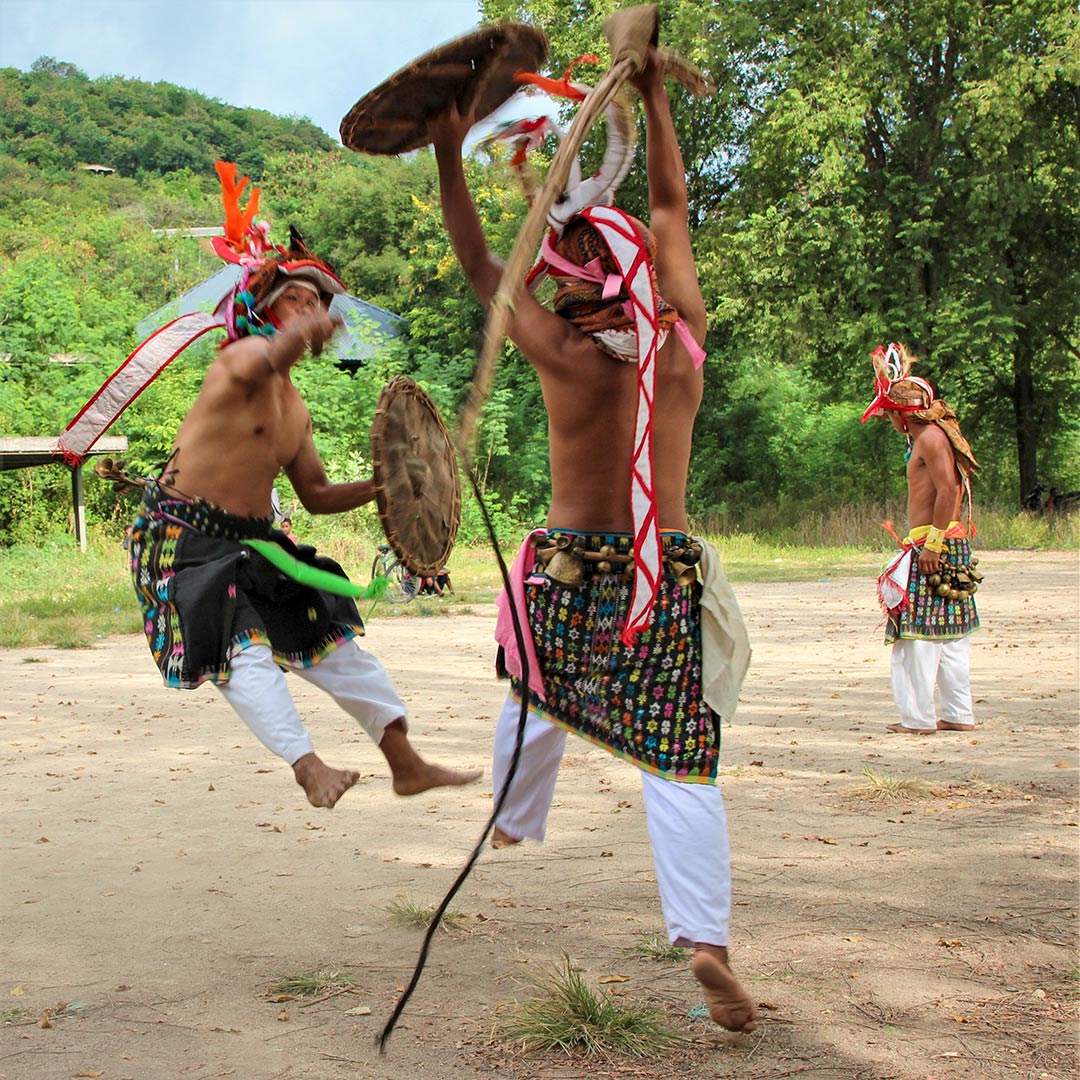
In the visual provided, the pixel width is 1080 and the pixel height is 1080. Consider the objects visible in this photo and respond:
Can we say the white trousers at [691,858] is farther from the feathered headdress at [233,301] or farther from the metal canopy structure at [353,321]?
the metal canopy structure at [353,321]

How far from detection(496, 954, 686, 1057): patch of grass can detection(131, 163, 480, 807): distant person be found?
37.1 inches

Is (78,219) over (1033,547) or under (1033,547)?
over

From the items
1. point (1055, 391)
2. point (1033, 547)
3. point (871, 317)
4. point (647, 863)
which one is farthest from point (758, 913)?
point (1055, 391)

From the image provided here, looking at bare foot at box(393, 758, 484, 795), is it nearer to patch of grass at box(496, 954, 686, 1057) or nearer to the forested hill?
patch of grass at box(496, 954, 686, 1057)

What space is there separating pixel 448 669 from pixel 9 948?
20.5ft

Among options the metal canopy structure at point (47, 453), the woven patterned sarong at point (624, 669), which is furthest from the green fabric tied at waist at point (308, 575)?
the metal canopy structure at point (47, 453)

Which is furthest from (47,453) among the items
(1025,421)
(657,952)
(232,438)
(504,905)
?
(1025,421)

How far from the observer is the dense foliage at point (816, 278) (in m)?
21.1

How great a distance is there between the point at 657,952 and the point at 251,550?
1819 millimetres

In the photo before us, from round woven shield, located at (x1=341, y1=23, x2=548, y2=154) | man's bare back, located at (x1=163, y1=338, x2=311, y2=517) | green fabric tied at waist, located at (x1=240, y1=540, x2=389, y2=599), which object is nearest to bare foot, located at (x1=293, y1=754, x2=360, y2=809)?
green fabric tied at waist, located at (x1=240, y1=540, x2=389, y2=599)

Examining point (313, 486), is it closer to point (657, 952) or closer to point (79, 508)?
point (657, 952)

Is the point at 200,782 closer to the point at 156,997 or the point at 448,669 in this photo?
the point at 156,997

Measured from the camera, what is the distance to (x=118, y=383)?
4551mm

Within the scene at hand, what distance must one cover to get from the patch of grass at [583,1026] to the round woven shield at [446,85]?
7.92 ft
